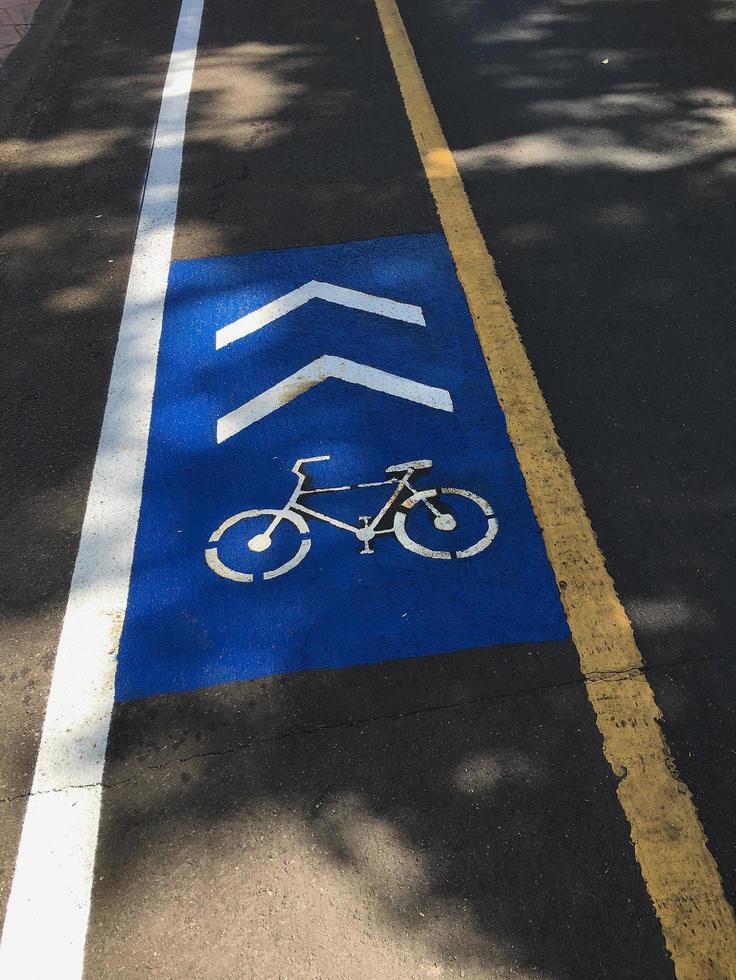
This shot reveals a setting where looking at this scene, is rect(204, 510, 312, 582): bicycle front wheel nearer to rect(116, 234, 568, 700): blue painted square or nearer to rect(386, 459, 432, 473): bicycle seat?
rect(116, 234, 568, 700): blue painted square

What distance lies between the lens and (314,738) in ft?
10.2

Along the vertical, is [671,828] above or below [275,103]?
below

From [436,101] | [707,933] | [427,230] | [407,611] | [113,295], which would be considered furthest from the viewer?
[436,101]

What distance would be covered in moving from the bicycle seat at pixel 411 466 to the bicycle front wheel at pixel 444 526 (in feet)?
0.52

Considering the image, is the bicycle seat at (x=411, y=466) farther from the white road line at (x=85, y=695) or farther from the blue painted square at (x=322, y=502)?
the white road line at (x=85, y=695)

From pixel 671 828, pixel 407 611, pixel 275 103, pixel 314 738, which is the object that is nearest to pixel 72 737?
pixel 314 738

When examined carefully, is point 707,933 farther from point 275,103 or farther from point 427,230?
point 275,103

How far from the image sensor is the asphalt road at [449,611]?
2.71m

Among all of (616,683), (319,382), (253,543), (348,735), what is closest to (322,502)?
(253,543)

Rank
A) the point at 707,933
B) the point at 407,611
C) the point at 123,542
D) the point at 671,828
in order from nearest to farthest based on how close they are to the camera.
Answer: the point at 707,933, the point at 671,828, the point at 407,611, the point at 123,542

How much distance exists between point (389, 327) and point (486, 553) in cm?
169

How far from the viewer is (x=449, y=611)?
138 inches

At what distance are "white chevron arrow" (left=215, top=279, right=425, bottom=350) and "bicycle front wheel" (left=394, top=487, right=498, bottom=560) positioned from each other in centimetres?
135

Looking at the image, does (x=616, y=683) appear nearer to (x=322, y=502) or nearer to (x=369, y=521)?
(x=369, y=521)
